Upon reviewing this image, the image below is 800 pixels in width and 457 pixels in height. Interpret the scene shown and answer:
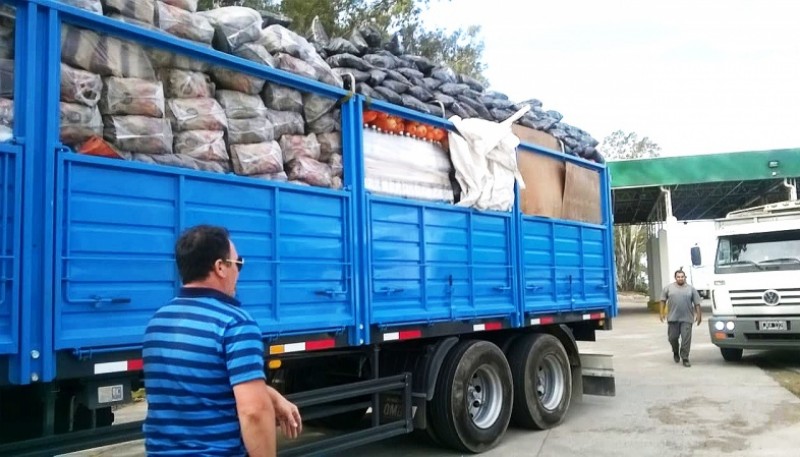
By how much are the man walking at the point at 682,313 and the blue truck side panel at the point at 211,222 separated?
5.94 metres

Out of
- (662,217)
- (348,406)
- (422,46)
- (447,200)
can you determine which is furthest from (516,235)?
(662,217)

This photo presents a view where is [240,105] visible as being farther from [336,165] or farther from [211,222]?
[336,165]

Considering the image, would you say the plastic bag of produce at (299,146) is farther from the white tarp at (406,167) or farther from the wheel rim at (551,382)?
the wheel rim at (551,382)

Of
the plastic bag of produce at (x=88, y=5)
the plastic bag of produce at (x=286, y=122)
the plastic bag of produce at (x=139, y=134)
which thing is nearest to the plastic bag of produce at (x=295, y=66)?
the plastic bag of produce at (x=286, y=122)

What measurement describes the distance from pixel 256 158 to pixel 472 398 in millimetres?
3206

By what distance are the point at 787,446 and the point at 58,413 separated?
6.02m

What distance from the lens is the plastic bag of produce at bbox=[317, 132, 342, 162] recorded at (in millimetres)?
5094

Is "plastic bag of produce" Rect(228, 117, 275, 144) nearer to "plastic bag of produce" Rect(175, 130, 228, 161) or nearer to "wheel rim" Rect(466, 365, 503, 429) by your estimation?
"plastic bag of produce" Rect(175, 130, 228, 161)

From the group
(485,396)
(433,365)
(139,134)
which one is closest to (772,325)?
(485,396)

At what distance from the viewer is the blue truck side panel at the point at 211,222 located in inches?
127

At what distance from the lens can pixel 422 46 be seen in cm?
2097

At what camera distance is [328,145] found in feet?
16.8

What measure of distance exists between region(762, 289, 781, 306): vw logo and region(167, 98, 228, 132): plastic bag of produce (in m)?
9.70

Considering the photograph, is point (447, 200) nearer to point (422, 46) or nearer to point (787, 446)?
point (787, 446)
